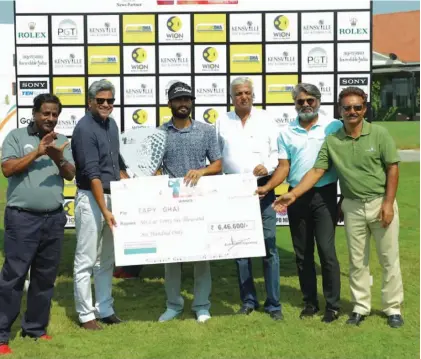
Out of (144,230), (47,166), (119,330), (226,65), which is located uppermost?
(226,65)

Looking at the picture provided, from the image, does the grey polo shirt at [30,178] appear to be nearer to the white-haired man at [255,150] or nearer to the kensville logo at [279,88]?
the white-haired man at [255,150]

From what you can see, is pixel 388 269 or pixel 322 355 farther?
pixel 388 269

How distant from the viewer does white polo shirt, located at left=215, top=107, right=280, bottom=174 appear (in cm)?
584

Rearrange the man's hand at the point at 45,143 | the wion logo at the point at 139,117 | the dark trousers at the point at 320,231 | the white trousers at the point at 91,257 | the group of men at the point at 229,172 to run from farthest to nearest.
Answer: the wion logo at the point at 139,117 < the dark trousers at the point at 320,231 < the white trousers at the point at 91,257 < the group of men at the point at 229,172 < the man's hand at the point at 45,143

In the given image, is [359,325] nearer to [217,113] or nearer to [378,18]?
[217,113]

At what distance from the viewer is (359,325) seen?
225 inches

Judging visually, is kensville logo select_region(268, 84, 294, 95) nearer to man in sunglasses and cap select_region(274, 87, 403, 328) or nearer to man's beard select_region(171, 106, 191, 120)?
man in sunglasses and cap select_region(274, 87, 403, 328)

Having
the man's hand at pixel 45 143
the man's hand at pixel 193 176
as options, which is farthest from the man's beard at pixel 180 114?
the man's hand at pixel 45 143

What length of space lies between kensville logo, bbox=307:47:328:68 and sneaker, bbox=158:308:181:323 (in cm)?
313

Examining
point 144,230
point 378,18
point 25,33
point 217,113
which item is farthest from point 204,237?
point 378,18

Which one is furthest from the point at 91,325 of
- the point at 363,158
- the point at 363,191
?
the point at 363,158

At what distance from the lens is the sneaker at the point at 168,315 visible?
5.93 m

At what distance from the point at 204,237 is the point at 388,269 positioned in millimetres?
1572

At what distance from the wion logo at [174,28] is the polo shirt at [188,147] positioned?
80.1 inches
